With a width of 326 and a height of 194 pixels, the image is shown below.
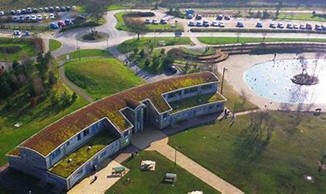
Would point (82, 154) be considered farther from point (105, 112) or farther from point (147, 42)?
point (147, 42)

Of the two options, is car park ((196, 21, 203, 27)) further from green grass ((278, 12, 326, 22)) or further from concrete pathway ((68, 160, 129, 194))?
concrete pathway ((68, 160, 129, 194))

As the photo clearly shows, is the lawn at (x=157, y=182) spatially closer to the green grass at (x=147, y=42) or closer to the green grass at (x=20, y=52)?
the green grass at (x=147, y=42)

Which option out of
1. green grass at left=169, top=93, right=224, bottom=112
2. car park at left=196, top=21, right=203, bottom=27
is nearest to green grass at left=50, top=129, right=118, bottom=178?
green grass at left=169, top=93, right=224, bottom=112

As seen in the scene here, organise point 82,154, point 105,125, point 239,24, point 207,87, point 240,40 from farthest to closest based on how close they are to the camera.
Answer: point 239,24, point 240,40, point 207,87, point 105,125, point 82,154

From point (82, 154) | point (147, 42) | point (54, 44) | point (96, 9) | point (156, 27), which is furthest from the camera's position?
point (96, 9)

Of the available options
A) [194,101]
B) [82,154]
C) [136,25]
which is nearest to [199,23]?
[136,25]
